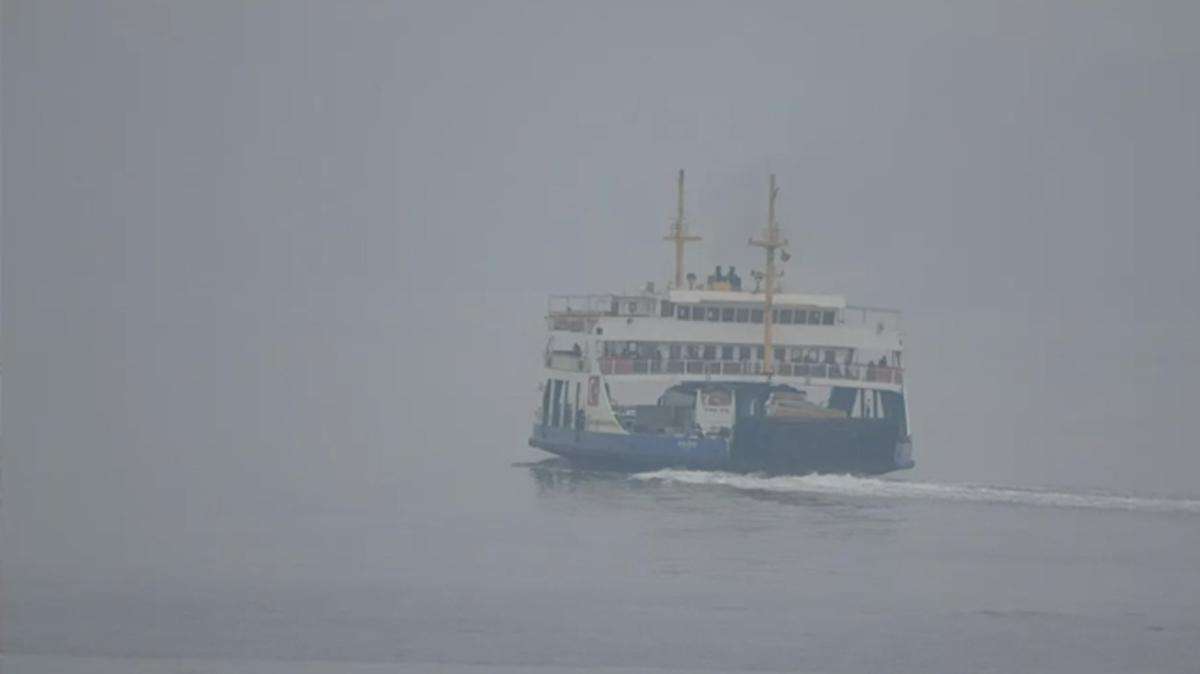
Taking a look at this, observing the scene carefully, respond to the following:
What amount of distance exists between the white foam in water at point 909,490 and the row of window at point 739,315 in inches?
29.3

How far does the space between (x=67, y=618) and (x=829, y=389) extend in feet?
13.4

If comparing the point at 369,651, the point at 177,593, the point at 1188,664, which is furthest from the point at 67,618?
the point at 1188,664

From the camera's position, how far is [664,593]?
10.8 m

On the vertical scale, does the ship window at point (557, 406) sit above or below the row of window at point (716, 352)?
below

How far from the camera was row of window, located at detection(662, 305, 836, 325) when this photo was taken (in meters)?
12.6

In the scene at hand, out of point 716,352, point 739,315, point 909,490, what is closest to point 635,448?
point 716,352

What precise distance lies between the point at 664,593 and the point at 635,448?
6.80 ft

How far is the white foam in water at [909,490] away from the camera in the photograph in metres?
11.8

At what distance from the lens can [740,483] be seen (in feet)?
41.2

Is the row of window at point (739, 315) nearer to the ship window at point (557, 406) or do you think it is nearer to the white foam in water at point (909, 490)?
the ship window at point (557, 406)

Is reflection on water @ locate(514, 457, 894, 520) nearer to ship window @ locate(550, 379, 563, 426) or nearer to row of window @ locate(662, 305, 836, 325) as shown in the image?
ship window @ locate(550, 379, 563, 426)

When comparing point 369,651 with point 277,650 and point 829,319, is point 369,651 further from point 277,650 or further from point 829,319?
point 829,319

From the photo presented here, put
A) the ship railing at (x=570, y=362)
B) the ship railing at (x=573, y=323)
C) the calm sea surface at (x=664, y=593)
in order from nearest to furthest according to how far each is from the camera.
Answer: the calm sea surface at (x=664, y=593)
the ship railing at (x=573, y=323)
the ship railing at (x=570, y=362)

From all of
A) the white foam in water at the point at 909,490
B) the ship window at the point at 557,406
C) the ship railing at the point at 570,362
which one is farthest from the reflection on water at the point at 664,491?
the ship railing at the point at 570,362
